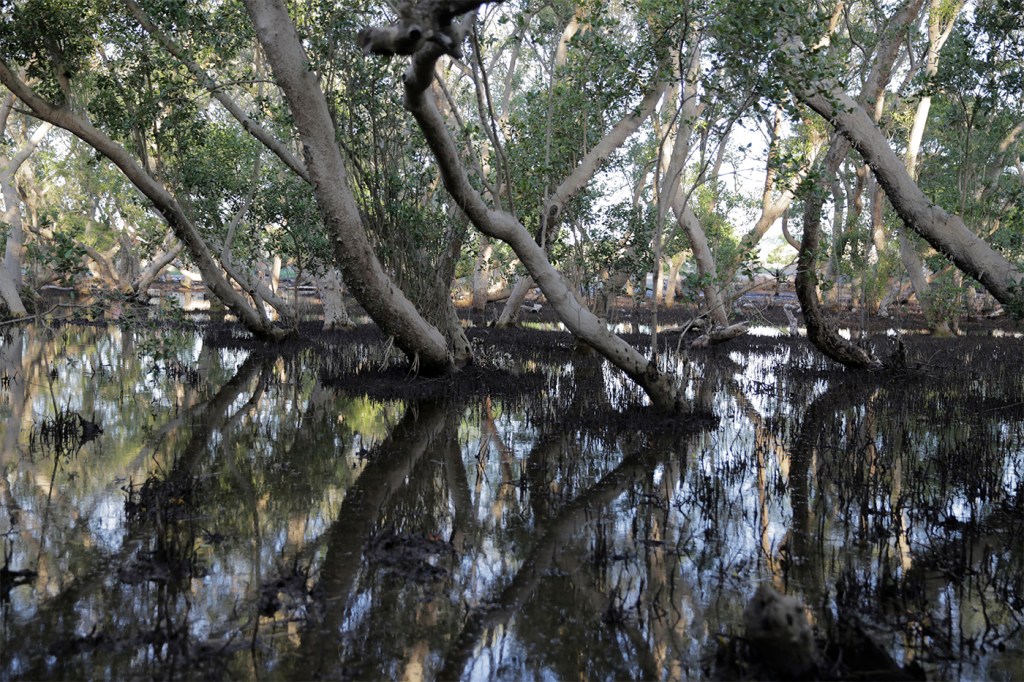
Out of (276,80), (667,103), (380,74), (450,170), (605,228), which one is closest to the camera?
(450,170)

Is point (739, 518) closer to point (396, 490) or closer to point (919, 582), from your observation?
point (919, 582)

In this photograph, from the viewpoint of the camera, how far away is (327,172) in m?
8.62

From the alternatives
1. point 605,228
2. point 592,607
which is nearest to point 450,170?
point 592,607

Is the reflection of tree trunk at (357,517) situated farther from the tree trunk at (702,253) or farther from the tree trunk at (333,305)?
the tree trunk at (333,305)

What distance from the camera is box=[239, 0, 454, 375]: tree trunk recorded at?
8242mm

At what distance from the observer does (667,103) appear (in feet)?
68.7

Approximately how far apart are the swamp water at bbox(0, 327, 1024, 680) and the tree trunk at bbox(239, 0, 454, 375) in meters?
1.13

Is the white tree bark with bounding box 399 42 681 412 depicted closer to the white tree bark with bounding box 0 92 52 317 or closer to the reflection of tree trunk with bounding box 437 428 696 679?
the reflection of tree trunk with bounding box 437 428 696 679

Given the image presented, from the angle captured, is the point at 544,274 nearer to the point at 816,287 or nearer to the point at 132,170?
the point at 816,287

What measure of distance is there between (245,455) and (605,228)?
32.5ft

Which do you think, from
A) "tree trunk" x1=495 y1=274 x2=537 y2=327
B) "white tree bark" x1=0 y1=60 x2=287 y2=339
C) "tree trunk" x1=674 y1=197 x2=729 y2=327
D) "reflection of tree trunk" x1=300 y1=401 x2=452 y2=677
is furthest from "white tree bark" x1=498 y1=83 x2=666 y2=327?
"tree trunk" x1=495 y1=274 x2=537 y2=327

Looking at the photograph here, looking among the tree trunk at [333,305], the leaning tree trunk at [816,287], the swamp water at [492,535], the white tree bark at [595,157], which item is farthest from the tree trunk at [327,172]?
the tree trunk at [333,305]

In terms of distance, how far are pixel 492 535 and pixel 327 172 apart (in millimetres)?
4991

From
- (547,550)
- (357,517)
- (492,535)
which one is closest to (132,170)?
(357,517)
